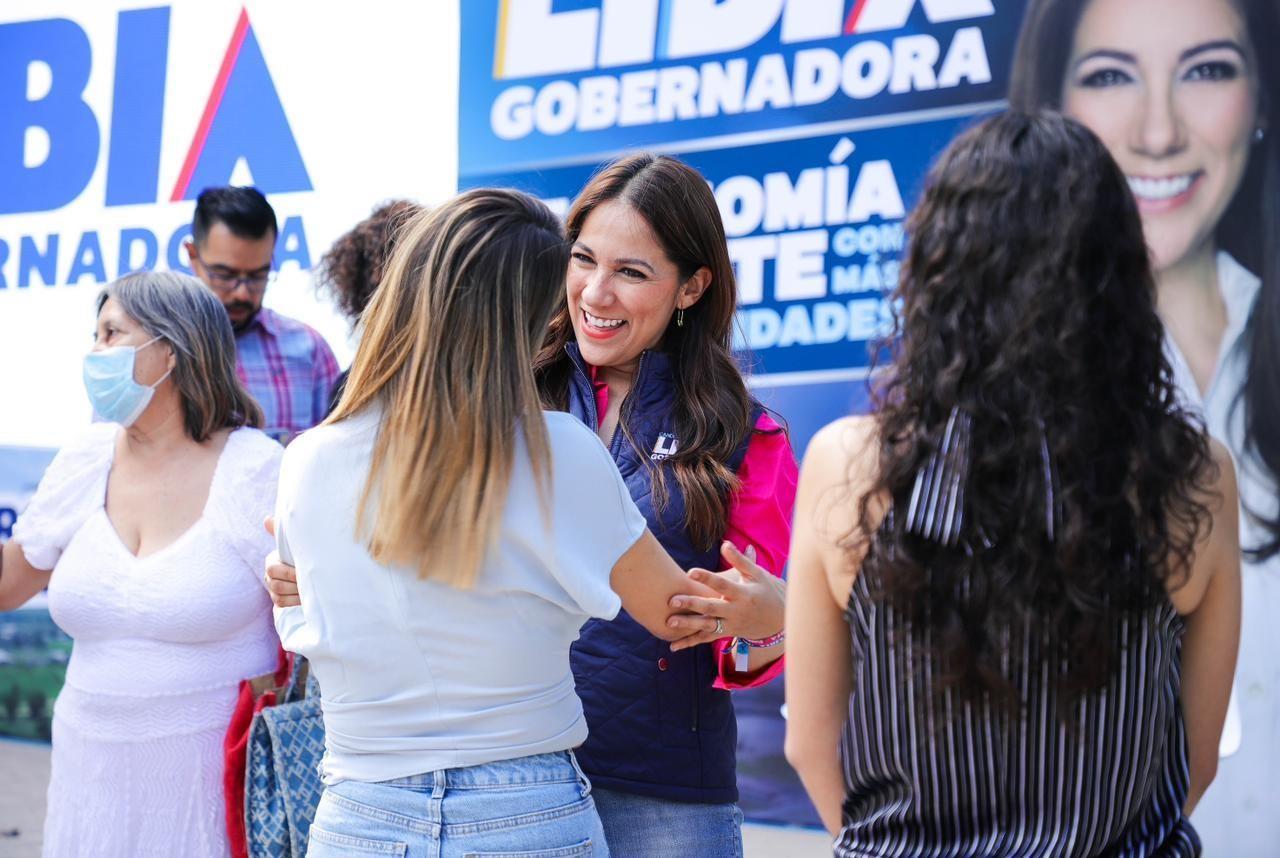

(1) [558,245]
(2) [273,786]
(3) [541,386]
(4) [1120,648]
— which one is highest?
(1) [558,245]

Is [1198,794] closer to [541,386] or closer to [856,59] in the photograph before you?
[541,386]

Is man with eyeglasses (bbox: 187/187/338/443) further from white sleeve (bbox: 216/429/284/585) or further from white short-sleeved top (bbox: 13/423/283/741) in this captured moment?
white short-sleeved top (bbox: 13/423/283/741)

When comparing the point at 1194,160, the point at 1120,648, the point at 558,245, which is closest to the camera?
the point at 1120,648

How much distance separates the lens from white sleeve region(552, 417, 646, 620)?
1.60 meters

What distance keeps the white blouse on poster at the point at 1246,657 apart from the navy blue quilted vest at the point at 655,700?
2.03 meters

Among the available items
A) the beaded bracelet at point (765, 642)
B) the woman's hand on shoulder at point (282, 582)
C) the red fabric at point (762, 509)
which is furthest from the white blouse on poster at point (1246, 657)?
the woman's hand on shoulder at point (282, 582)

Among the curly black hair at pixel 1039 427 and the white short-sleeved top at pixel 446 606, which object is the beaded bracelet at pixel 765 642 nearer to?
the white short-sleeved top at pixel 446 606

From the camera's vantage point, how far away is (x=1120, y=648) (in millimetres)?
1373

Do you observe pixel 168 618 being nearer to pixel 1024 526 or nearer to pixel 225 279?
pixel 225 279

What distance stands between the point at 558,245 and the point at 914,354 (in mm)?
518

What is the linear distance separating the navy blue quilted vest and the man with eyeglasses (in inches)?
78.2

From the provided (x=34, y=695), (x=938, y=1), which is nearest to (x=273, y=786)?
(x=938, y=1)

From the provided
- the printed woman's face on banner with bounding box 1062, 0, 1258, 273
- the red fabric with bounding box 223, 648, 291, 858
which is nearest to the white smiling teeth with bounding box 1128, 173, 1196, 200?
the printed woman's face on banner with bounding box 1062, 0, 1258, 273

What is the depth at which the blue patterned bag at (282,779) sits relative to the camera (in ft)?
8.20
